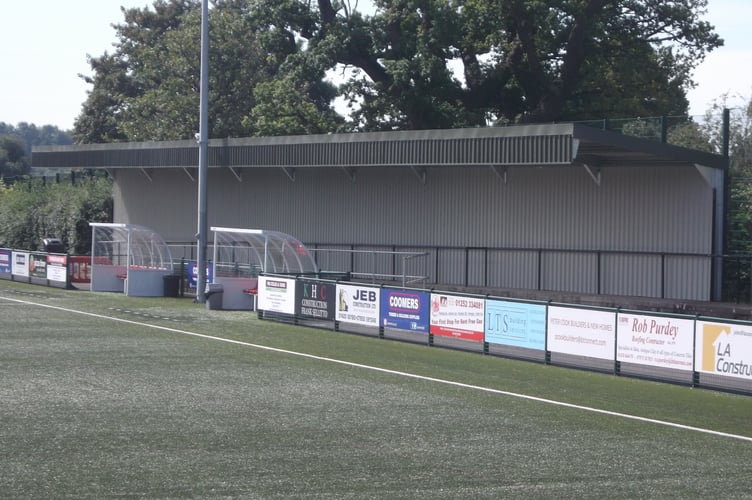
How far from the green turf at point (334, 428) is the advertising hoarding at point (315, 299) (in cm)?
422

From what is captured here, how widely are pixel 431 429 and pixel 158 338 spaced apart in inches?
482

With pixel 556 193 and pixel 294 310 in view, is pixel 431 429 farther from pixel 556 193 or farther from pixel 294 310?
pixel 556 193

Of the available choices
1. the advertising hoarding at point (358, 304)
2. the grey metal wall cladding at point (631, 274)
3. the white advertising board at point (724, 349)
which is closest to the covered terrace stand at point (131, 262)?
the advertising hoarding at point (358, 304)

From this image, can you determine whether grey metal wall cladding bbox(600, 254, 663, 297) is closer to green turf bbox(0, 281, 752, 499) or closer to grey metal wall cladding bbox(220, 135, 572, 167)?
grey metal wall cladding bbox(220, 135, 572, 167)

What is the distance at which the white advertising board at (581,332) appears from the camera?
21.2 m

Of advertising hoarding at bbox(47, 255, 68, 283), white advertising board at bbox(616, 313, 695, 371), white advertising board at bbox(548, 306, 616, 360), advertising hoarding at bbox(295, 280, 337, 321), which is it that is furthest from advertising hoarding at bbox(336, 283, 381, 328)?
advertising hoarding at bbox(47, 255, 68, 283)

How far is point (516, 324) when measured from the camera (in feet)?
76.0

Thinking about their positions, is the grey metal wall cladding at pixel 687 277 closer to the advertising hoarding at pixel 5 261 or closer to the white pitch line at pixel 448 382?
the white pitch line at pixel 448 382

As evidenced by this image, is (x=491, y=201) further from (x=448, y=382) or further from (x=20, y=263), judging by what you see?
(x=20, y=263)

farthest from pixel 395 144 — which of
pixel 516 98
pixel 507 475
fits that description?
pixel 507 475

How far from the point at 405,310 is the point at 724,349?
9219 mm

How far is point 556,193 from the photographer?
3419 cm

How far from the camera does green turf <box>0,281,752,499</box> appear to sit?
11.4 metres

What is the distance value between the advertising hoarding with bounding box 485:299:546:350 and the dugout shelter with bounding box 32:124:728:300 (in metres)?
6.88
